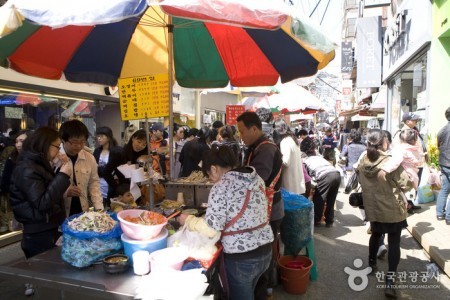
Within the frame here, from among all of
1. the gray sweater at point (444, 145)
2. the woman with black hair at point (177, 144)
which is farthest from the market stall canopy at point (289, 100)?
the gray sweater at point (444, 145)

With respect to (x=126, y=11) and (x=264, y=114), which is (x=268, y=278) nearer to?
(x=126, y=11)

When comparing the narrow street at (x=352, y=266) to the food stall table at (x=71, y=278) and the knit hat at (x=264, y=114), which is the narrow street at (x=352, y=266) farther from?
the knit hat at (x=264, y=114)

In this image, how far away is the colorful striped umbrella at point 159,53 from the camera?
3.93 m

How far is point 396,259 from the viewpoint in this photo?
4117mm

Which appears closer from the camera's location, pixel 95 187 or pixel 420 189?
pixel 95 187

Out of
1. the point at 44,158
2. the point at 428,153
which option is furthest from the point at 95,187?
the point at 428,153

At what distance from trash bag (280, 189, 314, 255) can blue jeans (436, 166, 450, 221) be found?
3513mm

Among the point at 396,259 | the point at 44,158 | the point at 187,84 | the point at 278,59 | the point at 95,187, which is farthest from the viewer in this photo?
the point at 187,84

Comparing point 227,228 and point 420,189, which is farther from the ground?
point 227,228

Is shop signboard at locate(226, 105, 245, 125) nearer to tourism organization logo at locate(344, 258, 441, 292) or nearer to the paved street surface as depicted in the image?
the paved street surface

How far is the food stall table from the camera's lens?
214 cm

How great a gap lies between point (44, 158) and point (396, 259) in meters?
4.08

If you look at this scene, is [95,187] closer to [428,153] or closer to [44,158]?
[44,158]

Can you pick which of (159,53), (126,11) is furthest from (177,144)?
(126,11)
